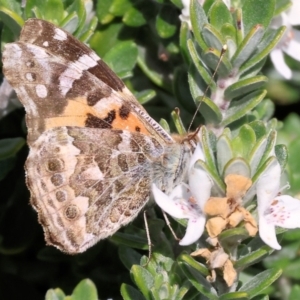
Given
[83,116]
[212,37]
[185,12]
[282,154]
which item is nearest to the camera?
[282,154]

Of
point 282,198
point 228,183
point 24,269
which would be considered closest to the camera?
point 228,183

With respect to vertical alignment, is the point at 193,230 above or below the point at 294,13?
below

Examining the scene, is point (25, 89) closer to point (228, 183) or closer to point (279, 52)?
point (228, 183)

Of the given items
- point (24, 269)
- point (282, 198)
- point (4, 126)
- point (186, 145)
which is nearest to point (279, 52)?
point (186, 145)

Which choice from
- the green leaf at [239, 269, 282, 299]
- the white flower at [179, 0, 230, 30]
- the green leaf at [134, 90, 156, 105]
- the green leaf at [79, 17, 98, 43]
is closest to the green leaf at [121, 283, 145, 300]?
the green leaf at [239, 269, 282, 299]

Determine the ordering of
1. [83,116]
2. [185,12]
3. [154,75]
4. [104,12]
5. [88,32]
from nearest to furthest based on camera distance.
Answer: [83,116]
[88,32]
[185,12]
[104,12]
[154,75]

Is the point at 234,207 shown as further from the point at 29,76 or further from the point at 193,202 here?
the point at 29,76

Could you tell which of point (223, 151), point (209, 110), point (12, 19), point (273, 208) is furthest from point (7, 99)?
point (273, 208)
